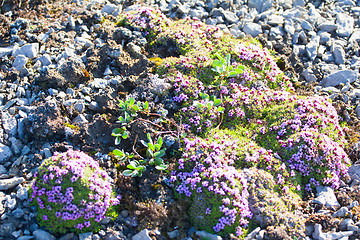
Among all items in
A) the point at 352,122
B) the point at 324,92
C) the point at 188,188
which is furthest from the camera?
the point at 324,92

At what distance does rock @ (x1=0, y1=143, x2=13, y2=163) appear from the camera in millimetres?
6352

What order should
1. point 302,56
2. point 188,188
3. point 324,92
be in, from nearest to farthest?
point 188,188 < point 324,92 < point 302,56

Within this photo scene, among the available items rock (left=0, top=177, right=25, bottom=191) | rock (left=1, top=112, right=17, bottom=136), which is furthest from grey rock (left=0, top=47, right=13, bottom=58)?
rock (left=0, top=177, right=25, bottom=191)

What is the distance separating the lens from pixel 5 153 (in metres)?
6.38

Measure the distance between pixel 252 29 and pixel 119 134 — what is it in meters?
5.42

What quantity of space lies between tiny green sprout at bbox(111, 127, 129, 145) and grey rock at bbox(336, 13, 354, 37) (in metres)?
7.17

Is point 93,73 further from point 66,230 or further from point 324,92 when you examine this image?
point 324,92

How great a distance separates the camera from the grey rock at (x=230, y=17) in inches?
402

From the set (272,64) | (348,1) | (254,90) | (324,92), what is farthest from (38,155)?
(348,1)

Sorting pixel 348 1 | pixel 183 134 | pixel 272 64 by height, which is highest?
pixel 348 1

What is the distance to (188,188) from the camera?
613cm

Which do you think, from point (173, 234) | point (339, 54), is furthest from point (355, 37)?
point (173, 234)

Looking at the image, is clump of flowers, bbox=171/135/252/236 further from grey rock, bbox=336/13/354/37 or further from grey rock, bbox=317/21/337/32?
grey rock, bbox=336/13/354/37

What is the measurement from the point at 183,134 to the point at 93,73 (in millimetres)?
2749
